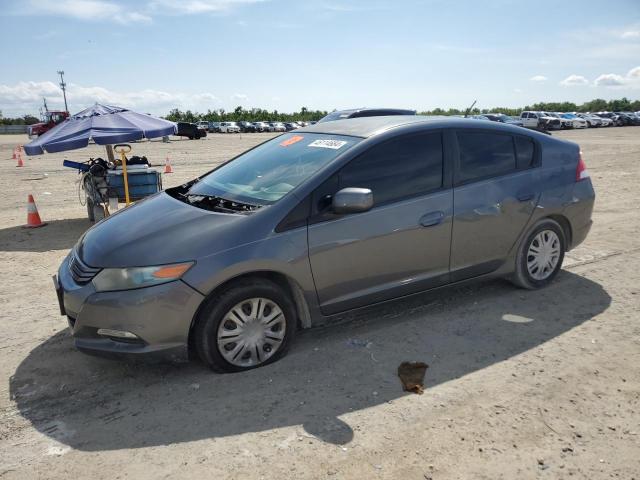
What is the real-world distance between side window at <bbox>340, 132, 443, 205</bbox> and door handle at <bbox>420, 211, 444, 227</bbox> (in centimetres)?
19

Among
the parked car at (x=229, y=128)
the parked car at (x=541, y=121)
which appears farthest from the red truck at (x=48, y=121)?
the parked car at (x=541, y=121)

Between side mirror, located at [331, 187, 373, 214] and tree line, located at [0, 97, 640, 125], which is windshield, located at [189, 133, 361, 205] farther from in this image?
tree line, located at [0, 97, 640, 125]

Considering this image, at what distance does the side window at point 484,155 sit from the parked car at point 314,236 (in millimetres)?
11

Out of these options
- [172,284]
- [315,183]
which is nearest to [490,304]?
[315,183]

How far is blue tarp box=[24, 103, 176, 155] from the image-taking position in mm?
8172

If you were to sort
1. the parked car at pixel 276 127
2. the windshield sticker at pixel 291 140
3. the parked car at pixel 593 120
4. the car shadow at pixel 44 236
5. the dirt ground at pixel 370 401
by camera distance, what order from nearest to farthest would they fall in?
the dirt ground at pixel 370 401 → the windshield sticker at pixel 291 140 → the car shadow at pixel 44 236 → the parked car at pixel 593 120 → the parked car at pixel 276 127

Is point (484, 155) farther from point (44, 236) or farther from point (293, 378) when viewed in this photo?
point (44, 236)

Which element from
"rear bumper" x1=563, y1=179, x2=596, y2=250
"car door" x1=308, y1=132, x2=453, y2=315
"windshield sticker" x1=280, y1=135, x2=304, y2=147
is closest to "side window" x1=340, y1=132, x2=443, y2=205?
"car door" x1=308, y1=132, x2=453, y2=315

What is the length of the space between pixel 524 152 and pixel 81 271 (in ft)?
12.4

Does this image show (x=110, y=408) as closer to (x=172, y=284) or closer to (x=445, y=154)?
(x=172, y=284)

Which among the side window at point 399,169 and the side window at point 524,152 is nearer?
the side window at point 399,169

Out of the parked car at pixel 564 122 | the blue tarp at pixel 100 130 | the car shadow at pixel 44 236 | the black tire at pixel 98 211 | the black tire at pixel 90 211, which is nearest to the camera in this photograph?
the car shadow at pixel 44 236

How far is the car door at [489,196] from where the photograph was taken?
422cm

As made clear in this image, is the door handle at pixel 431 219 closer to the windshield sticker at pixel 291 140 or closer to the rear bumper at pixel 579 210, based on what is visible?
the windshield sticker at pixel 291 140
